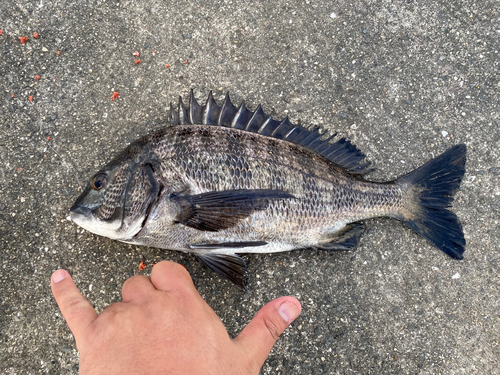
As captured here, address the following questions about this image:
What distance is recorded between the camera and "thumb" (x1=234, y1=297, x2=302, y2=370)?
1850mm

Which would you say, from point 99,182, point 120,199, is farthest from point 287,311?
point 99,182

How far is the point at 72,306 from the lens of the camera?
1751 mm

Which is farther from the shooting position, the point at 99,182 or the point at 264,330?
the point at 99,182

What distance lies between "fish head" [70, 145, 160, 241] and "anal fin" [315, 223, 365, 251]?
145 centimetres

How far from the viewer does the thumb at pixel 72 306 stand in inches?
66.1

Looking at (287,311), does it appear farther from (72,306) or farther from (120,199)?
(120,199)

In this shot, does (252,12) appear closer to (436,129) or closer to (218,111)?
(218,111)

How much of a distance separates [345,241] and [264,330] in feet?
3.89

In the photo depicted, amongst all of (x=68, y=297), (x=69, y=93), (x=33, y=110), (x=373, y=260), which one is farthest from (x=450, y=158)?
(x=33, y=110)

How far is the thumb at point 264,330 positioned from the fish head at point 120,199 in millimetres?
1133

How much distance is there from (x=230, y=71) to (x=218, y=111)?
0.68 meters

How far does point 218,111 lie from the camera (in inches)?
107

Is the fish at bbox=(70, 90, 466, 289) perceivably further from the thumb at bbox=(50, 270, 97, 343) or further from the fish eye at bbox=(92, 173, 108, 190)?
the thumb at bbox=(50, 270, 97, 343)

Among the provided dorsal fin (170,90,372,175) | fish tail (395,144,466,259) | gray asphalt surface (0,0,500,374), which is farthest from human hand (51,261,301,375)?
fish tail (395,144,466,259)
